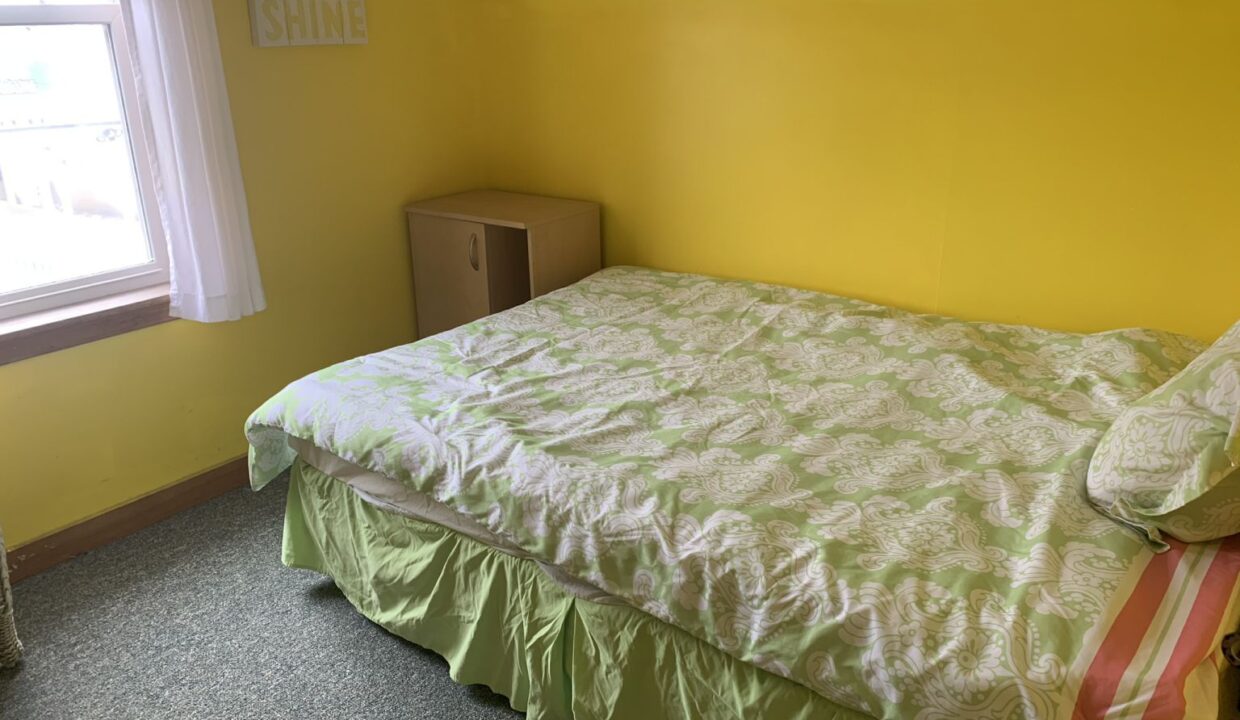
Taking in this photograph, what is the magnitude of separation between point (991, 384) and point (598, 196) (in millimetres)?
1609

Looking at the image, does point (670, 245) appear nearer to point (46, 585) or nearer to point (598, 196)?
point (598, 196)

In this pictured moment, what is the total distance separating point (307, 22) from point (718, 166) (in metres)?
1.38

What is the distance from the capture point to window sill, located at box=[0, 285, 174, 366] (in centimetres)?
229

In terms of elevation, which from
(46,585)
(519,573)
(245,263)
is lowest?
(46,585)

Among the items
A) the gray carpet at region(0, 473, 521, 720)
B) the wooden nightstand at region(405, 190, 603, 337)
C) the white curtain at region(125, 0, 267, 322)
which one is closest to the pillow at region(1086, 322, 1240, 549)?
the gray carpet at region(0, 473, 521, 720)

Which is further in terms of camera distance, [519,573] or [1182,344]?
[1182,344]

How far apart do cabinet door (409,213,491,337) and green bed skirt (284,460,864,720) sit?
107 cm

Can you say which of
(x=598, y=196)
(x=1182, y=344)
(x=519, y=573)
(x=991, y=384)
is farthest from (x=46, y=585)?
(x=1182, y=344)

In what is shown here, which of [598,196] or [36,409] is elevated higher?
[598,196]

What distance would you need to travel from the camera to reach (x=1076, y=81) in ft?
7.30

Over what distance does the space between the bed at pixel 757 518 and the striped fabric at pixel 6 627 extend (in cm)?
59

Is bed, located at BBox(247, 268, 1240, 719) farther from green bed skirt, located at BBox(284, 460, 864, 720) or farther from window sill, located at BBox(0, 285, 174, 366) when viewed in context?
window sill, located at BBox(0, 285, 174, 366)

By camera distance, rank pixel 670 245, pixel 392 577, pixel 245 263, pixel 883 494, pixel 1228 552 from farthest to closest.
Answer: pixel 670 245 < pixel 245 263 < pixel 392 577 < pixel 883 494 < pixel 1228 552

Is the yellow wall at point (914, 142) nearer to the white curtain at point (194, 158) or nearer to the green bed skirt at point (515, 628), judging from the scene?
the white curtain at point (194, 158)
